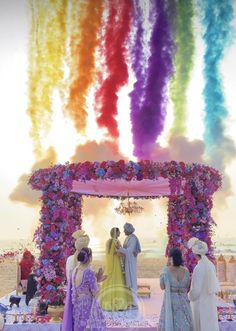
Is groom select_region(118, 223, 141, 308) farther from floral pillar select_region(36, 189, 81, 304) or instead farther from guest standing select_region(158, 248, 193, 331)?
guest standing select_region(158, 248, 193, 331)

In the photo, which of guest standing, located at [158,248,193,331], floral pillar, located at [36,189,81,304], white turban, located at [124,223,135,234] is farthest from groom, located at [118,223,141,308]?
guest standing, located at [158,248,193,331]

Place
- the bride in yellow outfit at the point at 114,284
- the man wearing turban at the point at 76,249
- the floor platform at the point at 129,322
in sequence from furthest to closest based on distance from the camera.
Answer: the bride in yellow outfit at the point at 114,284, the floor platform at the point at 129,322, the man wearing turban at the point at 76,249

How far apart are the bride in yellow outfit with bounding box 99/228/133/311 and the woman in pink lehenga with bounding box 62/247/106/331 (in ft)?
10.2

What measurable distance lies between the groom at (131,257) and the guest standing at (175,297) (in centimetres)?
360

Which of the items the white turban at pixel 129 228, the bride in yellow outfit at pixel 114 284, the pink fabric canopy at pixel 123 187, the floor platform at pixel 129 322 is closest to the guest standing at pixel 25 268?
the floor platform at pixel 129 322

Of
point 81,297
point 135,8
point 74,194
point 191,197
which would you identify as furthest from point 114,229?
point 135,8

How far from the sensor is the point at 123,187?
Result: 11.7 meters

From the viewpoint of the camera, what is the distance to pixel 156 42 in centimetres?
1853

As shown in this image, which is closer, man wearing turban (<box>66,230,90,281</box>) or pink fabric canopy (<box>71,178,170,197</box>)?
man wearing turban (<box>66,230,90,281</box>)

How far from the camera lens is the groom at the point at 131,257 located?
34.0ft

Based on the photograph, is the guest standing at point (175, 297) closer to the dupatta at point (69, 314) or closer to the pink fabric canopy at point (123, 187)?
the dupatta at point (69, 314)

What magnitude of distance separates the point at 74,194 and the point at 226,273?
4.97 metres

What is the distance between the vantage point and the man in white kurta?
6609 millimetres

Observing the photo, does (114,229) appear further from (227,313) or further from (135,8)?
(135,8)
